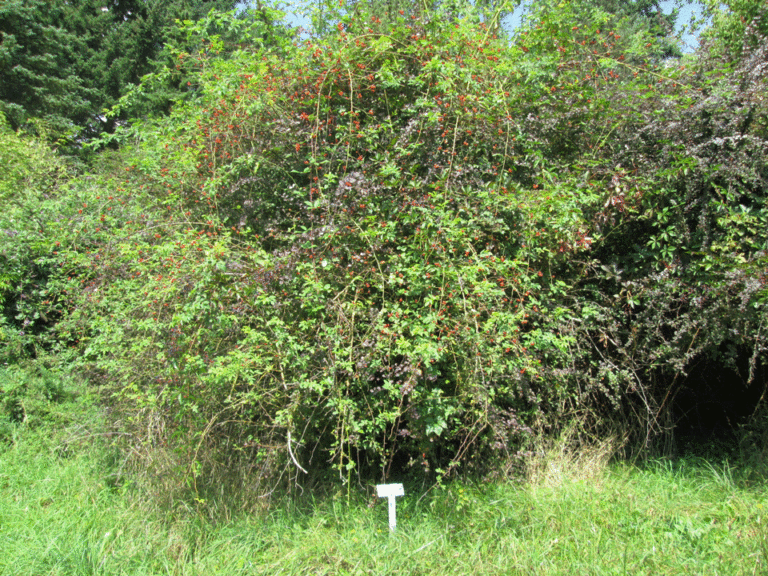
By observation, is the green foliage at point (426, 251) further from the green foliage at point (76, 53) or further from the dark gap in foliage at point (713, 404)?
the green foliage at point (76, 53)

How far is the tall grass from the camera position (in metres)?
2.71

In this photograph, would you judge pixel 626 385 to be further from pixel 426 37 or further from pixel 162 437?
pixel 162 437

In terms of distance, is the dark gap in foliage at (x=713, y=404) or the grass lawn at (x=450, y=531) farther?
the dark gap in foliage at (x=713, y=404)

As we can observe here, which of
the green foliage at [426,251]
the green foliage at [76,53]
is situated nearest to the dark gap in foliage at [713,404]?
the green foliage at [426,251]

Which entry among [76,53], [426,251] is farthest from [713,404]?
[76,53]

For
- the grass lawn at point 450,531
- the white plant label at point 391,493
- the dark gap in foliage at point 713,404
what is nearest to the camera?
the grass lawn at point 450,531

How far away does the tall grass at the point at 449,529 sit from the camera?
8.89ft

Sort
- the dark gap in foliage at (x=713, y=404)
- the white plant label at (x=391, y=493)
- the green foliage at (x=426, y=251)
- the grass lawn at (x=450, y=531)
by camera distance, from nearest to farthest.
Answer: the grass lawn at (x=450, y=531) → the white plant label at (x=391, y=493) → the green foliage at (x=426, y=251) → the dark gap in foliage at (x=713, y=404)

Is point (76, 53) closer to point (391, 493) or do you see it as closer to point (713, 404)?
point (391, 493)

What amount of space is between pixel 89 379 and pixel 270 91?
10.9 ft

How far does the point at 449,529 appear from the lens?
9.70 feet

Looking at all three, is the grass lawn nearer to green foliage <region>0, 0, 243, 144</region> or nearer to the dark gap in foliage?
the dark gap in foliage

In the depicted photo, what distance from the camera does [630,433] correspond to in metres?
3.87

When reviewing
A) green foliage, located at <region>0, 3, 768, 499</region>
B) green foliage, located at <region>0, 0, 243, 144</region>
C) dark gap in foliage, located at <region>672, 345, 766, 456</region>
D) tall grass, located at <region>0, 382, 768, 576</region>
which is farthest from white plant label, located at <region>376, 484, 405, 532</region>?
green foliage, located at <region>0, 0, 243, 144</region>
